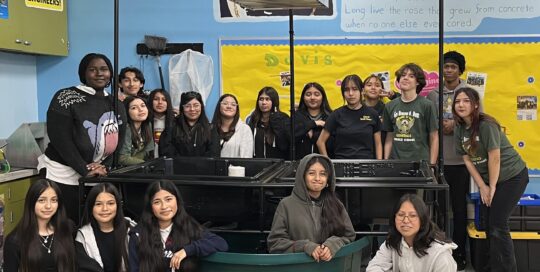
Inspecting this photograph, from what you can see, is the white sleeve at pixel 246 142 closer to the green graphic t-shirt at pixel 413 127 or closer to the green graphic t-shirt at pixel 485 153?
the green graphic t-shirt at pixel 413 127

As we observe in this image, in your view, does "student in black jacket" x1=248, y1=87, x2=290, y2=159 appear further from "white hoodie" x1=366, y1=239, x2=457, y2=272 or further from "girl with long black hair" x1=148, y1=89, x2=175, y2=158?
"white hoodie" x1=366, y1=239, x2=457, y2=272

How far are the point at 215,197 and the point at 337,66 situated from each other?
2.27 m

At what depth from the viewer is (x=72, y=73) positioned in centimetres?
448

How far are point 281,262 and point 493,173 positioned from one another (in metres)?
1.54

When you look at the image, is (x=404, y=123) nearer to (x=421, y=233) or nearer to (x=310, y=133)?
(x=310, y=133)

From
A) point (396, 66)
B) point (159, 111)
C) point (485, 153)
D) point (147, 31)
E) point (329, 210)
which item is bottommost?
point (329, 210)

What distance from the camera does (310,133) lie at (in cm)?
332

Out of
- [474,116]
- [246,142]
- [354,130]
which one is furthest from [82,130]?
[474,116]

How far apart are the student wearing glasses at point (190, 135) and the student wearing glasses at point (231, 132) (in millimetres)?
100

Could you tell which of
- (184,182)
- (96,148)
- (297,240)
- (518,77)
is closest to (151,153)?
(96,148)

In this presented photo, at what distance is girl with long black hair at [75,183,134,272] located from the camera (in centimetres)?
216

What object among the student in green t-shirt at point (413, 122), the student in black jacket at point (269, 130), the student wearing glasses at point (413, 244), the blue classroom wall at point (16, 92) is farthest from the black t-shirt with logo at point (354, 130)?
the blue classroom wall at point (16, 92)

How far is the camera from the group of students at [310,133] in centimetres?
257

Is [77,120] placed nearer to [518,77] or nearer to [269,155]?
[269,155]
